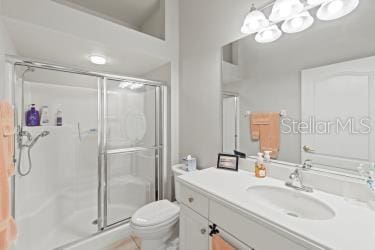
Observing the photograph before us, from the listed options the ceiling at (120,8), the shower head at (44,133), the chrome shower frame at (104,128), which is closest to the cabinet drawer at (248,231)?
the chrome shower frame at (104,128)

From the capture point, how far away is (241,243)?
81 centimetres

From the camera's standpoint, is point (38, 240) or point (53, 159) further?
point (53, 159)

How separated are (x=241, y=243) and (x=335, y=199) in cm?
55

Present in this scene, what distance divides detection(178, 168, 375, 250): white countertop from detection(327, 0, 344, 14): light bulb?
104 cm

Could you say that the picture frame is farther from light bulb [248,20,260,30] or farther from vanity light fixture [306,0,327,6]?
vanity light fixture [306,0,327,6]

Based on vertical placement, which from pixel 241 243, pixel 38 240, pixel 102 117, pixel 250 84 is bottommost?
pixel 38 240

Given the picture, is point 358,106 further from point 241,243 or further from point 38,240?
point 38,240

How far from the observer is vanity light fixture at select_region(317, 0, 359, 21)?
912 millimetres

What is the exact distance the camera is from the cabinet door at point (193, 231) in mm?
1026

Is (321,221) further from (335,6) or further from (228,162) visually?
(335,6)

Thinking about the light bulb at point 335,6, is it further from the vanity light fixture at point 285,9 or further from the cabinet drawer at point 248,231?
the cabinet drawer at point 248,231

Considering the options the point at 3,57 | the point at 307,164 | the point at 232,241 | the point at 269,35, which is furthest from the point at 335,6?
the point at 3,57

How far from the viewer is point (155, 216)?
4.82 ft

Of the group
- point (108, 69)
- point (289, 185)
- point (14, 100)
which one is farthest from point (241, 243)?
point (108, 69)
